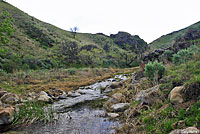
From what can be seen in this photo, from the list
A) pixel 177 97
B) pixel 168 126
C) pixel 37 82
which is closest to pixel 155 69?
pixel 177 97

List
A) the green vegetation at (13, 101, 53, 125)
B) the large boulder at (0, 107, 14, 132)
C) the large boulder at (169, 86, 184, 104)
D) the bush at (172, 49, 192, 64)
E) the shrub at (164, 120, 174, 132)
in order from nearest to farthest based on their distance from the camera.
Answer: the shrub at (164, 120, 174, 132)
the large boulder at (169, 86, 184, 104)
the large boulder at (0, 107, 14, 132)
the green vegetation at (13, 101, 53, 125)
the bush at (172, 49, 192, 64)

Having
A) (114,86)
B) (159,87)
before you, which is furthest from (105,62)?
(159,87)

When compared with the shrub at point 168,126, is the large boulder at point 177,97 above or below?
above

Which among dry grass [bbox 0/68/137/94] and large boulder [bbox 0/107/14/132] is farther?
dry grass [bbox 0/68/137/94]

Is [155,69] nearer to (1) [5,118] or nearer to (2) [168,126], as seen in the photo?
(2) [168,126]

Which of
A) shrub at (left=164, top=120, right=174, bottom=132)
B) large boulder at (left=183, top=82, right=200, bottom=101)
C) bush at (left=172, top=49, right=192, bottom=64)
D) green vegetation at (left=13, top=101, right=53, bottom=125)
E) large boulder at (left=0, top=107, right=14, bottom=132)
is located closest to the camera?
shrub at (left=164, top=120, right=174, bottom=132)

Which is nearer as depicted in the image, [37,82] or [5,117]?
[5,117]

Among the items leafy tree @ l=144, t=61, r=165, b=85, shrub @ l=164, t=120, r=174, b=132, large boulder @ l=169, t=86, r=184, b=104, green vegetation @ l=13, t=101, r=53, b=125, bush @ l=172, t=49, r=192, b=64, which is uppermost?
bush @ l=172, t=49, r=192, b=64

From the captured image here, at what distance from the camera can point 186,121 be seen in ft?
14.9

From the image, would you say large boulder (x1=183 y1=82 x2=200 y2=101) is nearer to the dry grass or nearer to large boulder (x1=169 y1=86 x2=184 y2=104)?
large boulder (x1=169 y1=86 x2=184 y2=104)

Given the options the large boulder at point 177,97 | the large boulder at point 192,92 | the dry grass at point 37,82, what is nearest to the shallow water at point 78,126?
the large boulder at point 177,97

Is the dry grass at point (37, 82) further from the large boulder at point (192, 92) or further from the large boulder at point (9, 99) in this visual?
the large boulder at point (192, 92)

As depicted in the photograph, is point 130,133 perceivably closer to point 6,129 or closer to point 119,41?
point 6,129

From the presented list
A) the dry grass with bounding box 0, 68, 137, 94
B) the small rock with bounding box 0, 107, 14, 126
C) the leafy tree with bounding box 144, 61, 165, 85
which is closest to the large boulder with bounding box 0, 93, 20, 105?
the dry grass with bounding box 0, 68, 137, 94
